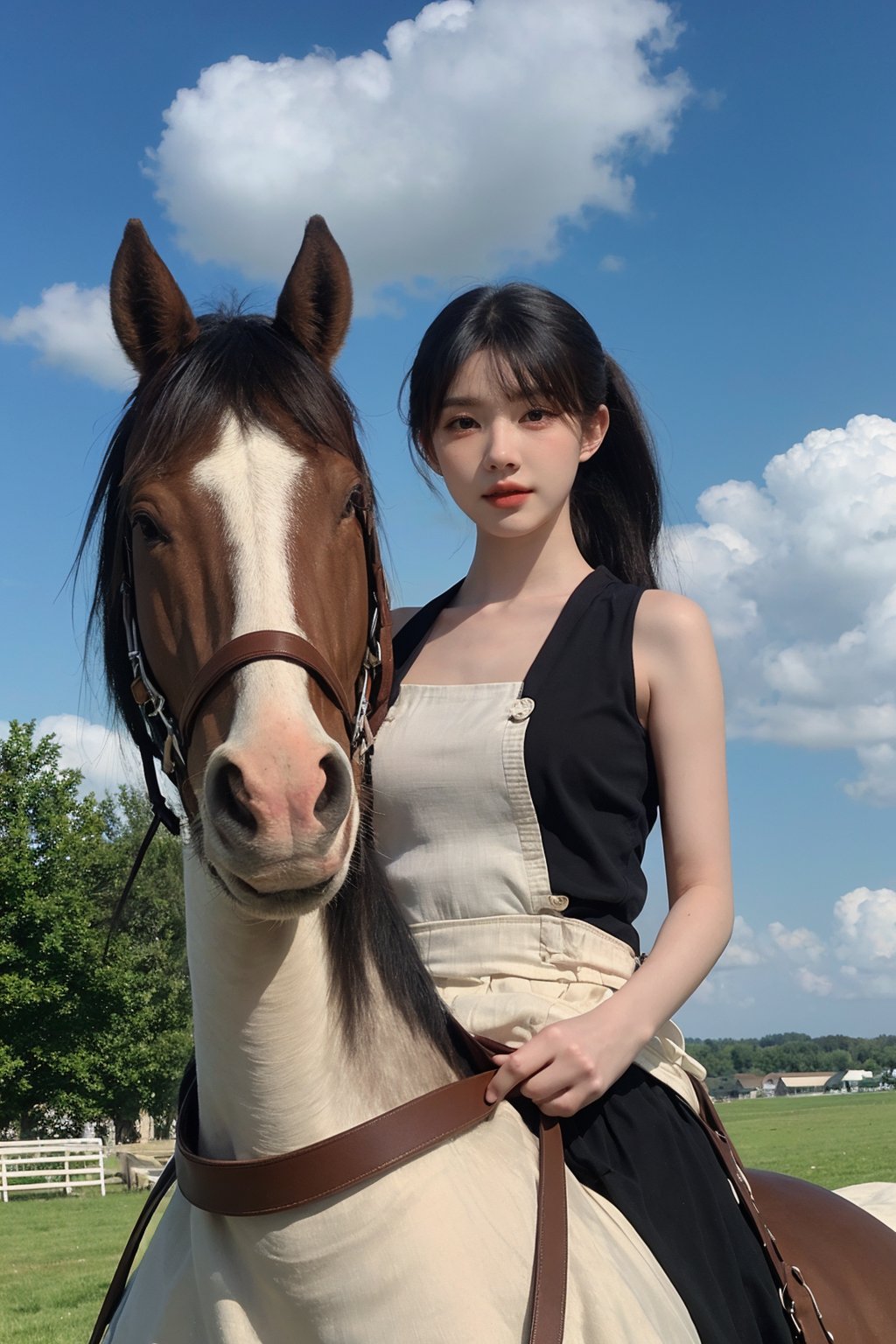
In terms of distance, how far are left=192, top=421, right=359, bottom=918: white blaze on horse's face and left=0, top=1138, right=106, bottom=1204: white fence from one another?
29279 millimetres

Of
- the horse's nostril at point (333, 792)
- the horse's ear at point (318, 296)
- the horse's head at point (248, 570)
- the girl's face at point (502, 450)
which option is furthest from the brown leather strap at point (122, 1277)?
the horse's ear at point (318, 296)

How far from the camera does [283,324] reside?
2822 millimetres

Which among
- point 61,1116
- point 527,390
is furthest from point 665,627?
point 61,1116

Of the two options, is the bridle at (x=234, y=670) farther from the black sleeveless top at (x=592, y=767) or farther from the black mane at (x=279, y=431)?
the black sleeveless top at (x=592, y=767)

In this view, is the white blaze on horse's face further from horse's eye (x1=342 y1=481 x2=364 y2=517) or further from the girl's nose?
the girl's nose

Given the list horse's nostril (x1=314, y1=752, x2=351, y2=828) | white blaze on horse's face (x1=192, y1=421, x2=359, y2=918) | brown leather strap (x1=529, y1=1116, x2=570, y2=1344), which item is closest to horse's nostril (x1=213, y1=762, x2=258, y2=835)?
white blaze on horse's face (x1=192, y1=421, x2=359, y2=918)

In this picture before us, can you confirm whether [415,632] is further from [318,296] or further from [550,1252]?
[550,1252]

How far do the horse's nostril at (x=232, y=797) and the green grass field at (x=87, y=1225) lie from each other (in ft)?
34.3

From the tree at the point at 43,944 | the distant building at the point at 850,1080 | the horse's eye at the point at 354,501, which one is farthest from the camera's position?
the distant building at the point at 850,1080

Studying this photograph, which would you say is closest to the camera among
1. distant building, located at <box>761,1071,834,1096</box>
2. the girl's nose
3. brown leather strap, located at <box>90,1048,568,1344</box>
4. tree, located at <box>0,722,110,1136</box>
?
brown leather strap, located at <box>90,1048,568,1344</box>

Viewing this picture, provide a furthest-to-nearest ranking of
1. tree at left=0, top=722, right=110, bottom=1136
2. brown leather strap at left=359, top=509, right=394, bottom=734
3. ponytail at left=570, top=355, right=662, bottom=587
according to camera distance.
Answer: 1. tree at left=0, top=722, right=110, bottom=1136
2. ponytail at left=570, top=355, right=662, bottom=587
3. brown leather strap at left=359, top=509, right=394, bottom=734

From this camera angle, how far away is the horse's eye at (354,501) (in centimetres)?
249

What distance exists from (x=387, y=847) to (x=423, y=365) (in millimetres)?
1350

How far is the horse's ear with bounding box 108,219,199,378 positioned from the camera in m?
2.75
